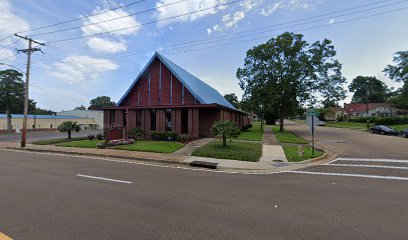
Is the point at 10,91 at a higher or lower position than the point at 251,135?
higher

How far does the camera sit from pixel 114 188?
22.0ft

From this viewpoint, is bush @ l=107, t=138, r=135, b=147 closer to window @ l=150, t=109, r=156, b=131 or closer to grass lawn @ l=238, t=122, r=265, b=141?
window @ l=150, t=109, r=156, b=131

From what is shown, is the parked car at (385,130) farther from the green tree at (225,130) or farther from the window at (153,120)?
the window at (153,120)

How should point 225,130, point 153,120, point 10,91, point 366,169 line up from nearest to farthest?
point 366,169 < point 225,130 < point 153,120 < point 10,91

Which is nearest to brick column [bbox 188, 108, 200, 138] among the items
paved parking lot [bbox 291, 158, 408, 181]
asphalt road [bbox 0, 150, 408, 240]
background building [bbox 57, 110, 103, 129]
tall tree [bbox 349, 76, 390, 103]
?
paved parking lot [bbox 291, 158, 408, 181]

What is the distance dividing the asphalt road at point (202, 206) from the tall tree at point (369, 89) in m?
105

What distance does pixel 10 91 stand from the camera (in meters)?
46.7

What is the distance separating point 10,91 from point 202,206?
5771 centimetres

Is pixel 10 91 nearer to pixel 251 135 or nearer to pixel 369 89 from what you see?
pixel 251 135

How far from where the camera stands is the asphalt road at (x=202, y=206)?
3.99 meters

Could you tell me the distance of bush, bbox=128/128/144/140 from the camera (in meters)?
20.8

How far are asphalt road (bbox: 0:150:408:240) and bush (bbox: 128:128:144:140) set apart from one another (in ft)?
39.5

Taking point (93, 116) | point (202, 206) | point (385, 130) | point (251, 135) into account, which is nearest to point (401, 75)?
point (385, 130)

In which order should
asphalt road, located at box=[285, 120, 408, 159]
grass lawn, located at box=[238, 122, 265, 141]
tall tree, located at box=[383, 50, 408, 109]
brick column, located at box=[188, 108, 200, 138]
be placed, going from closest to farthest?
asphalt road, located at box=[285, 120, 408, 159] → brick column, located at box=[188, 108, 200, 138] → grass lawn, located at box=[238, 122, 265, 141] → tall tree, located at box=[383, 50, 408, 109]
